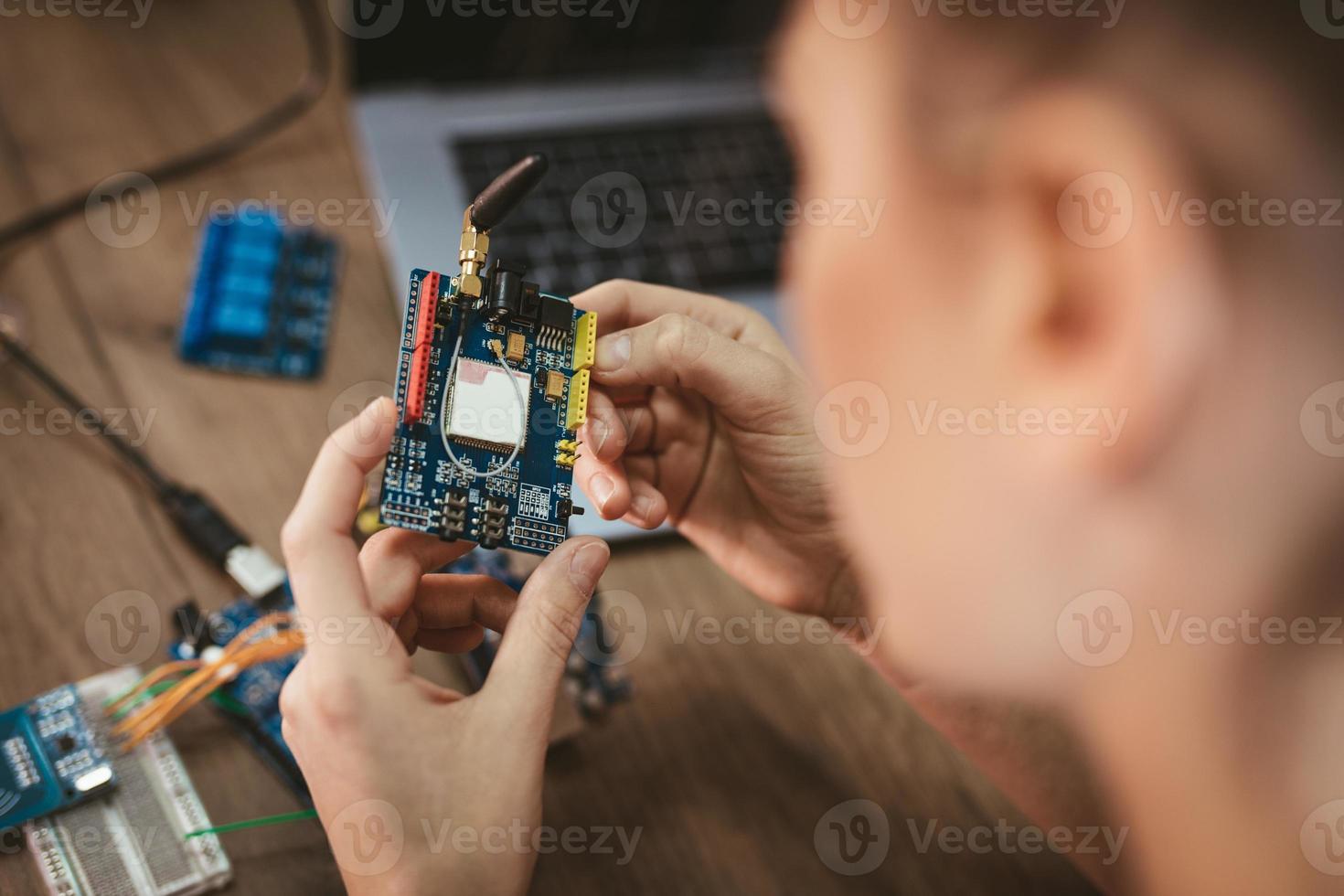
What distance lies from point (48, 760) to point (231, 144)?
2.89 ft

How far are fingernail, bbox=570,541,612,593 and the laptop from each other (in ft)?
1.61

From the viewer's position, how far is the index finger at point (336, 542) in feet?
2.34

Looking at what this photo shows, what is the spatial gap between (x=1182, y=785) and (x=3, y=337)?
5.02 feet

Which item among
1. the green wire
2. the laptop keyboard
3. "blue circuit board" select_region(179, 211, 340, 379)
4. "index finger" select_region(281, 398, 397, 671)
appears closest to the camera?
"index finger" select_region(281, 398, 397, 671)

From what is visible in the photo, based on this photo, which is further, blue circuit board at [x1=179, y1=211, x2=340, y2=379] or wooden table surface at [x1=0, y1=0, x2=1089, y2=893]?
blue circuit board at [x1=179, y1=211, x2=340, y2=379]

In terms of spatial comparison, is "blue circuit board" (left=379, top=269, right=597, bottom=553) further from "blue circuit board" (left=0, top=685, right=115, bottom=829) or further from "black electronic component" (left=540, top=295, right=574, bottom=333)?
"blue circuit board" (left=0, top=685, right=115, bottom=829)

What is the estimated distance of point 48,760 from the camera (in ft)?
2.63

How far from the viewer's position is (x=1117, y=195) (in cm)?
118

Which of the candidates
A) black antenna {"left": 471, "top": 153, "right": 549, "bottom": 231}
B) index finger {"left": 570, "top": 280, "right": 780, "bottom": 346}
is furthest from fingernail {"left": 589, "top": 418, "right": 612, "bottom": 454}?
black antenna {"left": 471, "top": 153, "right": 549, "bottom": 231}

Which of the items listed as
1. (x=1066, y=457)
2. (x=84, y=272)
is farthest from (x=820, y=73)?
(x=84, y=272)

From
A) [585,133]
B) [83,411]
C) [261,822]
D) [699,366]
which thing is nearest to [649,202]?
[585,133]

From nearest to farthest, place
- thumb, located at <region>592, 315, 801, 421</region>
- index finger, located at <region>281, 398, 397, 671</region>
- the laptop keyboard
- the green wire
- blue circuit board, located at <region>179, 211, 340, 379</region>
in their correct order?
index finger, located at <region>281, 398, 397, 671</region>
the green wire
thumb, located at <region>592, 315, 801, 421</region>
blue circuit board, located at <region>179, 211, 340, 379</region>
the laptop keyboard

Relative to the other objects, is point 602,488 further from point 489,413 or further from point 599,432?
point 489,413

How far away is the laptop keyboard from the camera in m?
1.22
